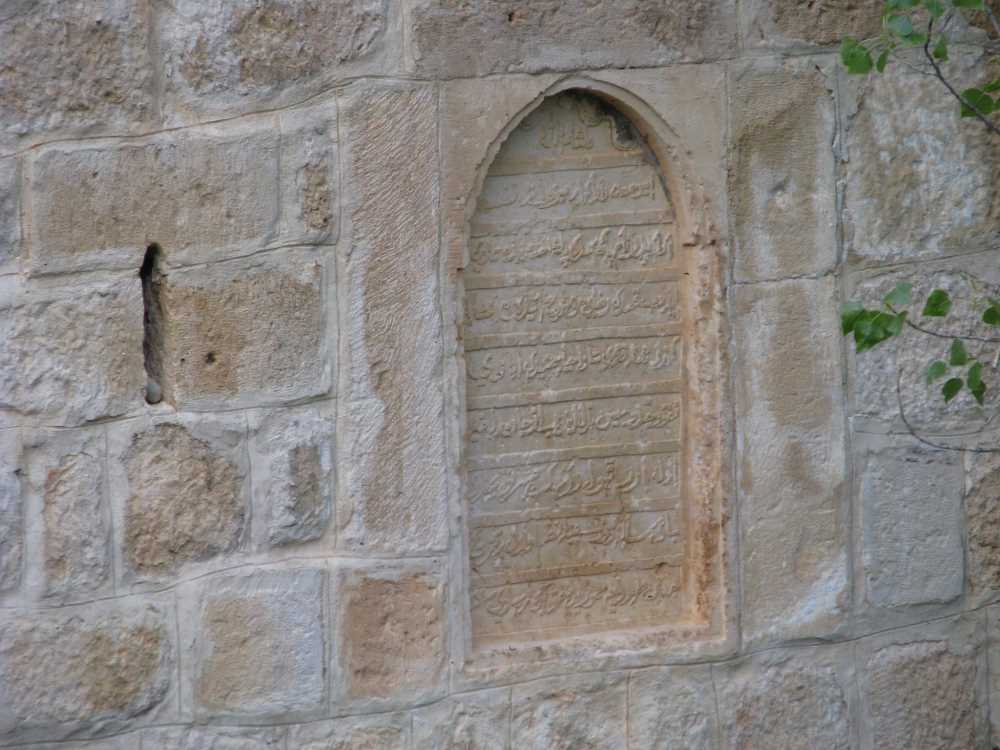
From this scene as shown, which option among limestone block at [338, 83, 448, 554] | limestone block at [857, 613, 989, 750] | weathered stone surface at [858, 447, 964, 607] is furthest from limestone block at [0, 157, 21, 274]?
limestone block at [857, 613, 989, 750]

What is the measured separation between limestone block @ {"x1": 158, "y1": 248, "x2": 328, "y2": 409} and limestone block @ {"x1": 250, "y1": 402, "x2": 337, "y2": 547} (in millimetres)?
51

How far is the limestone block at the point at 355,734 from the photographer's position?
3404mm

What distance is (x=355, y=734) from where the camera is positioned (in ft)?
11.3

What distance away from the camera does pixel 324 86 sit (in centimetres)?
327

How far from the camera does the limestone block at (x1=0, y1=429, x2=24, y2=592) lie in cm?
312

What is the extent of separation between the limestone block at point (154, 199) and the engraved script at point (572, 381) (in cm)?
52

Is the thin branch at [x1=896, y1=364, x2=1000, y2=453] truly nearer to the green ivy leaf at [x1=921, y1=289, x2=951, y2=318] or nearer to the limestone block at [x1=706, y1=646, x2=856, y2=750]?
the limestone block at [x1=706, y1=646, x2=856, y2=750]

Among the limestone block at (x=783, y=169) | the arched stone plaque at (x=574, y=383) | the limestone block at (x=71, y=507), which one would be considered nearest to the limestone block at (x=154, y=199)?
the limestone block at (x=71, y=507)

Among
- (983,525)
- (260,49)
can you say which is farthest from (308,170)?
(983,525)

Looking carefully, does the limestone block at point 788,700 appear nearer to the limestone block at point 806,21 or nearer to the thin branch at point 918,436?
the thin branch at point 918,436

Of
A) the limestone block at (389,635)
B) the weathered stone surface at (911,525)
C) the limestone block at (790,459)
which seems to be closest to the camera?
the limestone block at (389,635)

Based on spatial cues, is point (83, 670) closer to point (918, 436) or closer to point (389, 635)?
point (389, 635)

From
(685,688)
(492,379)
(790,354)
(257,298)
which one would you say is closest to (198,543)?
(257,298)

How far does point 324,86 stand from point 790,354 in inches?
48.8
